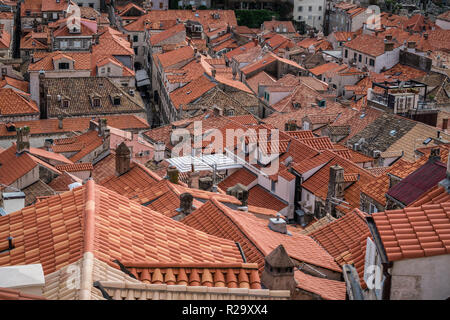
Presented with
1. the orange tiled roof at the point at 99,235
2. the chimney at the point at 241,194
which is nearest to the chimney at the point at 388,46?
the chimney at the point at 241,194

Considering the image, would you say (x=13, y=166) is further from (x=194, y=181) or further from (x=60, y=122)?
(x=60, y=122)

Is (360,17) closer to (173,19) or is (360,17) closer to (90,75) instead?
(173,19)

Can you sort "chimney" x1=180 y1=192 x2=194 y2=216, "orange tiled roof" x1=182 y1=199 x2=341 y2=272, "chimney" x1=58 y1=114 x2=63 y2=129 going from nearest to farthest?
1. "orange tiled roof" x1=182 y1=199 x2=341 y2=272
2. "chimney" x1=180 y1=192 x2=194 y2=216
3. "chimney" x1=58 y1=114 x2=63 y2=129

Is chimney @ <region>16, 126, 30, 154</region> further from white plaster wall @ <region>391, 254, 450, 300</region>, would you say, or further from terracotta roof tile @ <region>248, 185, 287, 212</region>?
white plaster wall @ <region>391, 254, 450, 300</region>

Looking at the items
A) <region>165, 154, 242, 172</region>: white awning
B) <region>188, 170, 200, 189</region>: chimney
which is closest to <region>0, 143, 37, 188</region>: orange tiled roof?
<region>165, 154, 242, 172</region>: white awning

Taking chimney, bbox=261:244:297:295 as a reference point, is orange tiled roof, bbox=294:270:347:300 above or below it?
below

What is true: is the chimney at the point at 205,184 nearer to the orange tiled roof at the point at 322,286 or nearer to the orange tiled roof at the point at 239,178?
the orange tiled roof at the point at 239,178
